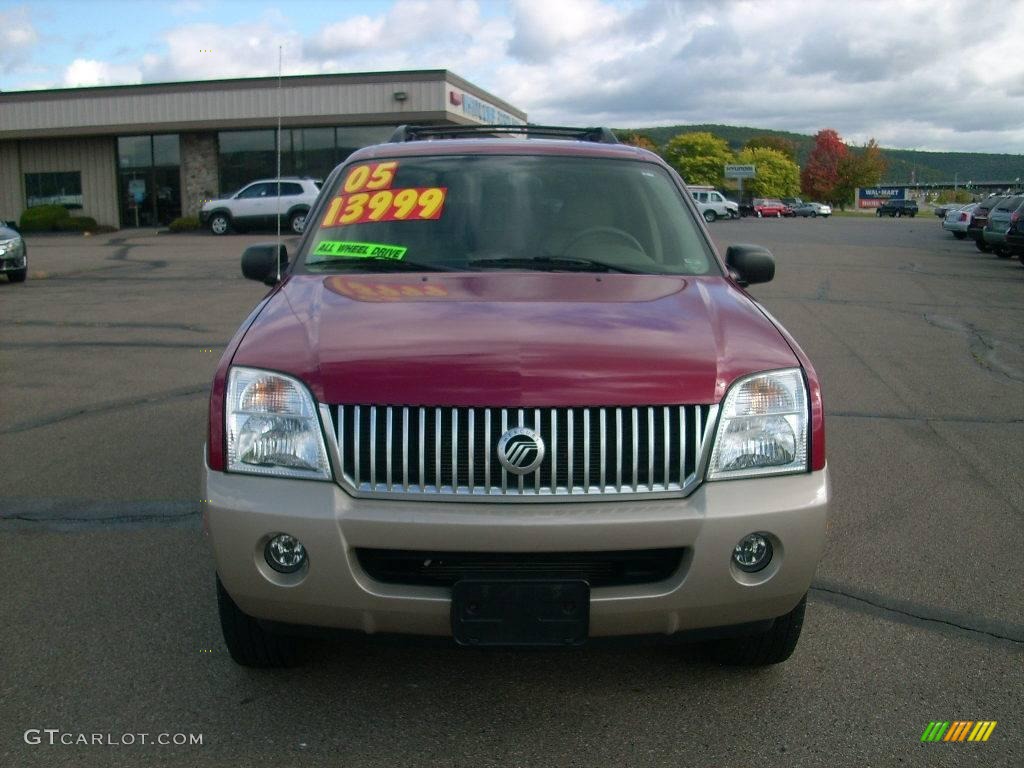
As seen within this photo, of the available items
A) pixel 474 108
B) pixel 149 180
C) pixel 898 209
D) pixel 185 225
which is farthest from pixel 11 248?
pixel 898 209

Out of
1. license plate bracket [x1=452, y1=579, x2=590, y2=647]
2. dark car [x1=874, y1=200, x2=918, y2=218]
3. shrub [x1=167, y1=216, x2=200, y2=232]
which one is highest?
license plate bracket [x1=452, y1=579, x2=590, y2=647]

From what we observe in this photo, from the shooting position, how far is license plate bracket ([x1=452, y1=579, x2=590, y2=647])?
280 cm

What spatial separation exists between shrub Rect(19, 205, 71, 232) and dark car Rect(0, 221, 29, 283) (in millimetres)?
21562

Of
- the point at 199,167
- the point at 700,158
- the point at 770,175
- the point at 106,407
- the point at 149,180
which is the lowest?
the point at 106,407

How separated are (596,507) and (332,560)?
0.73m

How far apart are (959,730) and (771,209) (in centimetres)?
7792

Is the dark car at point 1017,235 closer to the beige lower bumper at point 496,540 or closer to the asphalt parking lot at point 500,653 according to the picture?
the asphalt parking lot at point 500,653

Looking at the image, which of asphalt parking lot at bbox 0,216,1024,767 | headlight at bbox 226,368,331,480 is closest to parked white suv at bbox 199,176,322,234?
asphalt parking lot at bbox 0,216,1024,767

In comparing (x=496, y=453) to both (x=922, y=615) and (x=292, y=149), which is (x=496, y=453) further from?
(x=292, y=149)

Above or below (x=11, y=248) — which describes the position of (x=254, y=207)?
above

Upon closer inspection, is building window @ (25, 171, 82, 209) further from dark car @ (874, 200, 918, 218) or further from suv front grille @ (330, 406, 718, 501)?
dark car @ (874, 200, 918, 218)

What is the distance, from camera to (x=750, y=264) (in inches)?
177

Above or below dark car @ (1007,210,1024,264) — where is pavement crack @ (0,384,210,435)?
below

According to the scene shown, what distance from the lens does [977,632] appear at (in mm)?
3781
